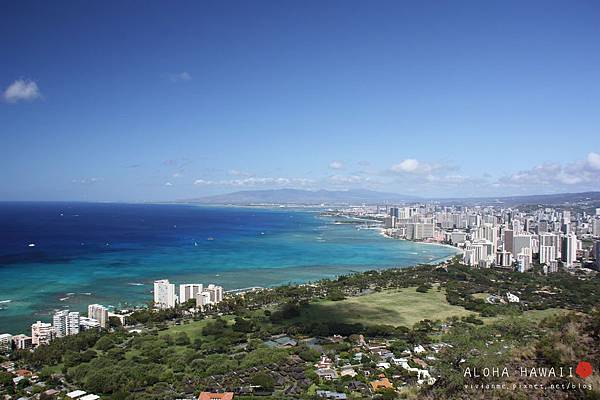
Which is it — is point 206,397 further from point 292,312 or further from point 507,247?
point 507,247

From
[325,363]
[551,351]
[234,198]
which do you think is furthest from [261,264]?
[234,198]

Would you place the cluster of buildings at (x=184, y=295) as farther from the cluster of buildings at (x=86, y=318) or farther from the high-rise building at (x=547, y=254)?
the high-rise building at (x=547, y=254)

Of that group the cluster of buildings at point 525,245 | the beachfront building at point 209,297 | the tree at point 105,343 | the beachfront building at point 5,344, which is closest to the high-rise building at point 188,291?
the beachfront building at point 209,297

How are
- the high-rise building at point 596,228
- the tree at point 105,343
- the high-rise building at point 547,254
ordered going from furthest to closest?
the high-rise building at point 596,228 < the high-rise building at point 547,254 < the tree at point 105,343

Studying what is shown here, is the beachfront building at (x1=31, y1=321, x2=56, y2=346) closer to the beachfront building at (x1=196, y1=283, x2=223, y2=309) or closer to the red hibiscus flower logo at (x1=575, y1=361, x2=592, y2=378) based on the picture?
the beachfront building at (x1=196, y1=283, x2=223, y2=309)

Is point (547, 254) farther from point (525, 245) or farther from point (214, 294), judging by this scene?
point (214, 294)

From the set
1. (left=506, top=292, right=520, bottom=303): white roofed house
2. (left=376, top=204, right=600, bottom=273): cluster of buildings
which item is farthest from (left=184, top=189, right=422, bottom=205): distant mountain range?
(left=506, top=292, right=520, bottom=303): white roofed house

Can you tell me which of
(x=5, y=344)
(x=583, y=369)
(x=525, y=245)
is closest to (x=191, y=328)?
(x=5, y=344)
